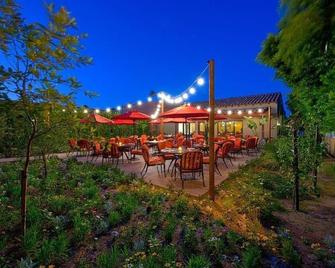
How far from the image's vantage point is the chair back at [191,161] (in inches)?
239

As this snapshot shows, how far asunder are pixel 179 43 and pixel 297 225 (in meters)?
117

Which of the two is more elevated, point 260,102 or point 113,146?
point 260,102

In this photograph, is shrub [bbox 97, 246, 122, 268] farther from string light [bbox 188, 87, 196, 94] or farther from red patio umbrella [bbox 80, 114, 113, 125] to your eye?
string light [bbox 188, 87, 196, 94]

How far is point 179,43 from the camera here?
373 ft

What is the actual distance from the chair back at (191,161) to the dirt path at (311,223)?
2.07m

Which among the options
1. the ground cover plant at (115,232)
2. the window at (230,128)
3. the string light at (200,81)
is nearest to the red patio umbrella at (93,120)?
the ground cover plant at (115,232)

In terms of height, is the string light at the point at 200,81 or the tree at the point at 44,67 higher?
the string light at the point at 200,81

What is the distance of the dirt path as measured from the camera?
142 inches

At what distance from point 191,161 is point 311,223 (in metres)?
2.76

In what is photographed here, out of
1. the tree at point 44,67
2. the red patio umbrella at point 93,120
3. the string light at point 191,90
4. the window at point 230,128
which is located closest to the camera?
the tree at point 44,67

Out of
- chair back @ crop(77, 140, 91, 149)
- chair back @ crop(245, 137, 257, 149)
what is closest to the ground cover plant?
chair back @ crop(77, 140, 91, 149)

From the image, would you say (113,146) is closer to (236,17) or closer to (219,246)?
(219,246)

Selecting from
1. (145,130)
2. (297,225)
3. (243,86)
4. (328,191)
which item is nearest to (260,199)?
(297,225)

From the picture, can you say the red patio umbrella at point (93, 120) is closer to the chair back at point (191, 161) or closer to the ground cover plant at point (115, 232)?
the ground cover plant at point (115, 232)
